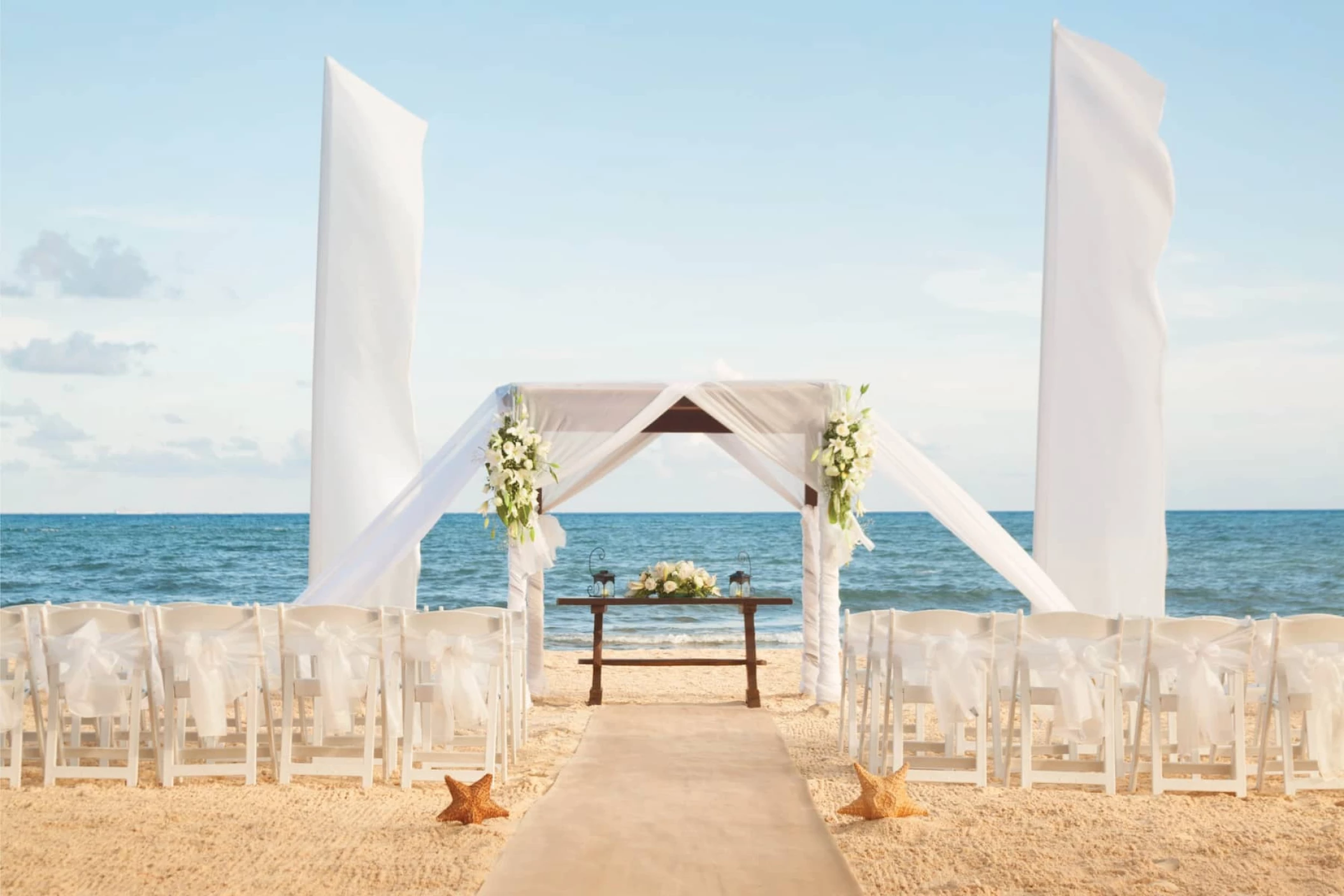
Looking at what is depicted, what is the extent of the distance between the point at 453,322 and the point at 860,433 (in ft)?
42.7

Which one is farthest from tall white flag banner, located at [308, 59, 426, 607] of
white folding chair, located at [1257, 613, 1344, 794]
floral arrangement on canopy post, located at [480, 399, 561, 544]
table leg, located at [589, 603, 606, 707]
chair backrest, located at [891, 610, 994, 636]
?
white folding chair, located at [1257, 613, 1344, 794]

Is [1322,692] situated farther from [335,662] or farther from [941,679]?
[335,662]

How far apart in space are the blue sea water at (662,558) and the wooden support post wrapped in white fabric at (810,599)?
548cm

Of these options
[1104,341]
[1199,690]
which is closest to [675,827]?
[1199,690]

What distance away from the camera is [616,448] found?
8.89 meters

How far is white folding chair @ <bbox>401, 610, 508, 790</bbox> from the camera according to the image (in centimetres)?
597

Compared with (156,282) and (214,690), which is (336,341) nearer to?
(214,690)

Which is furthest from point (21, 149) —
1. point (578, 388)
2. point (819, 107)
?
point (578, 388)

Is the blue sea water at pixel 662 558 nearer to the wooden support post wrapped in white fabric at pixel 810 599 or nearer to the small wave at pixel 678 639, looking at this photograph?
the small wave at pixel 678 639

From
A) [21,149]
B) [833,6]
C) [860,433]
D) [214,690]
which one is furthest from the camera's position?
[21,149]

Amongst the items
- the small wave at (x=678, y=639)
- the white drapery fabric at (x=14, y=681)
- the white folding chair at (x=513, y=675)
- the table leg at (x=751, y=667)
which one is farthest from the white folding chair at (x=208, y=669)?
the small wave at (x=678, y=639)

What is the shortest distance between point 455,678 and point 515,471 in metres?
2.68

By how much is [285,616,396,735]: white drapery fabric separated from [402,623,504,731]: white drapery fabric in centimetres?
19

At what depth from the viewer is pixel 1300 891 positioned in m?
4.20
